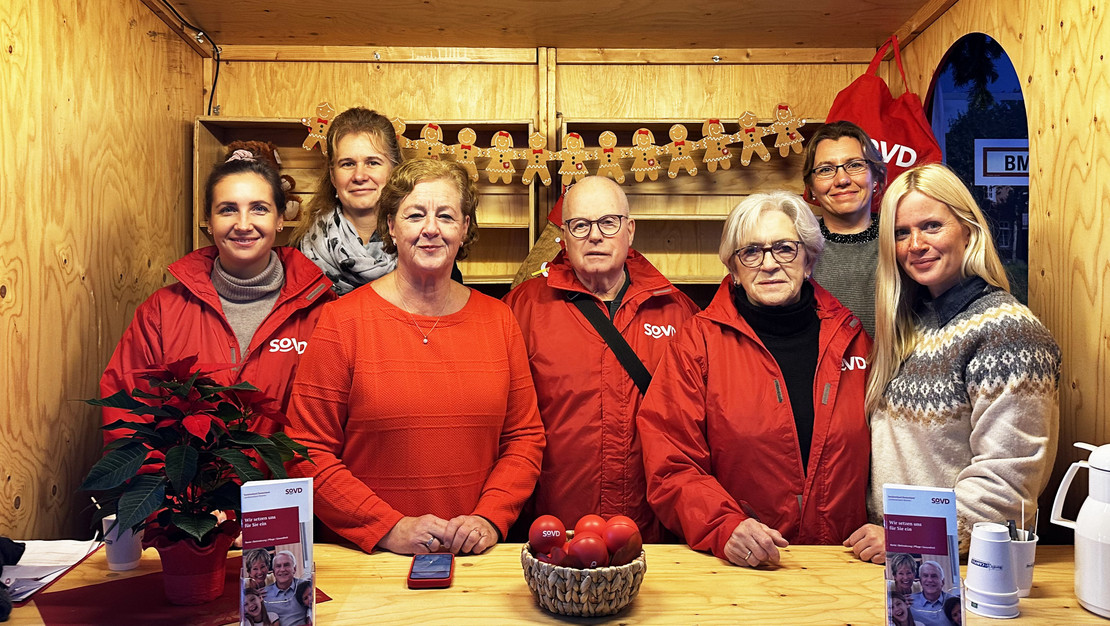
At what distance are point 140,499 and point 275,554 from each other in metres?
0.27

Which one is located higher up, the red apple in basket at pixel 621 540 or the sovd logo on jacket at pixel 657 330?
the sovd logo on jacket at pixel 657 330

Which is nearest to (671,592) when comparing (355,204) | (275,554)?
(275,554)

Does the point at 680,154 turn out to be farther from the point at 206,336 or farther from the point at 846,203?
the point at 206,336

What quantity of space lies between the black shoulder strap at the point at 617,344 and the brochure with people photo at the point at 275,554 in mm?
1199

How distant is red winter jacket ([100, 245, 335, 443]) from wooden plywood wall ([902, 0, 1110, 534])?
2.11 metres

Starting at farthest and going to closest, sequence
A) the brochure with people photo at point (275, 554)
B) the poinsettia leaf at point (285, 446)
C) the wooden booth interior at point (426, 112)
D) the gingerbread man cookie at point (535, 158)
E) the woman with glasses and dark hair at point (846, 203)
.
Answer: the gingerbread man cookie at point (535, 158) < the woman with glasses and dark hair at point (846, 203) < the wooden booth interior at point (426, 112) < the poinsettia leaf at point (285, 446) < the brochure with people photo at point (275, 554)

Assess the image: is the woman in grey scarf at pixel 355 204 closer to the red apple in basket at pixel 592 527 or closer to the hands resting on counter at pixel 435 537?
the hands resting on counter at pixel 435 537

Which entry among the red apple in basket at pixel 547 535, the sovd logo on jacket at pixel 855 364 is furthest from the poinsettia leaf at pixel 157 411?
the sovd logo on jacket at pixel 855 364

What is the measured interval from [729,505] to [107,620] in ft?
4.22

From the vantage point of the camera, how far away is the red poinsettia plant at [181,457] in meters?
1.43

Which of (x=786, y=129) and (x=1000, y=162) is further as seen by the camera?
(x=786, y=129)

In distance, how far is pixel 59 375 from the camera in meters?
2.43

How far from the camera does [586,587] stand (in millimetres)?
1456

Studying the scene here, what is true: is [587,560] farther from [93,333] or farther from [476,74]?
[476,74]
